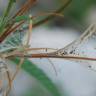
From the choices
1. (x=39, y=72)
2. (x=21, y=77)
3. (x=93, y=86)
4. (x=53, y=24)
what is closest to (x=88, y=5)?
(x=53, y=24)

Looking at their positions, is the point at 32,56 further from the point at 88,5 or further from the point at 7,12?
the point at 88,5

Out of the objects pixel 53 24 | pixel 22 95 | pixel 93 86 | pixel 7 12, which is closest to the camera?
pixel 7 12

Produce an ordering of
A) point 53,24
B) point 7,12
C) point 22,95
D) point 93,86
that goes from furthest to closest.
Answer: point 53,24, point 93,86, point 22,95, point 7,12

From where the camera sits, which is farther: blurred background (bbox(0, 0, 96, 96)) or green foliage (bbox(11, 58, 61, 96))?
blurred background (bbox(0, 0, 96, 96))

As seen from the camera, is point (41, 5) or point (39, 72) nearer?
point (39, 72)

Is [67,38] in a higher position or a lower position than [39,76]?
higher

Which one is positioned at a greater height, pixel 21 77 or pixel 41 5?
pixel 41 5

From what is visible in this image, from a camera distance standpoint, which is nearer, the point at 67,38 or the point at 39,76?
the point at 39,76

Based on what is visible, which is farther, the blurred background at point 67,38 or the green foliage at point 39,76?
the blurred background at point 67,38
